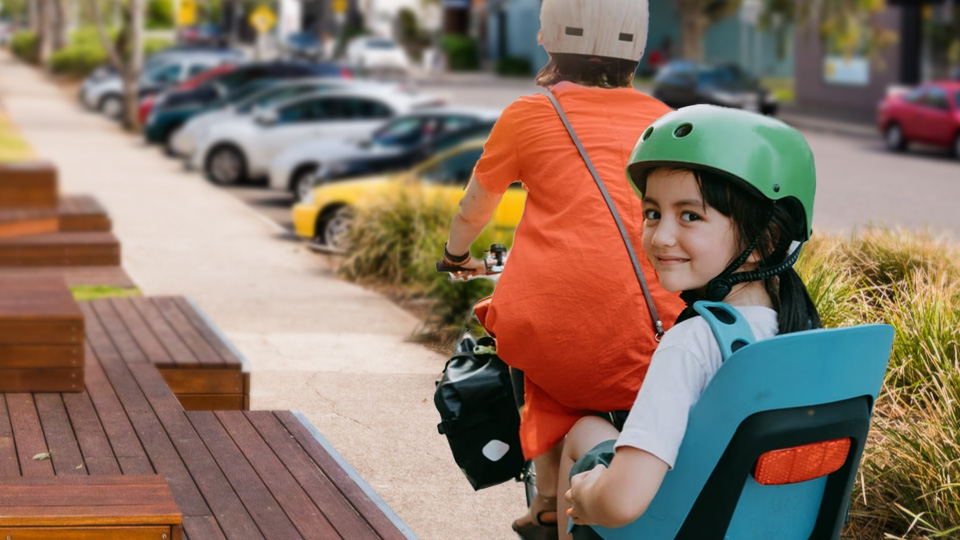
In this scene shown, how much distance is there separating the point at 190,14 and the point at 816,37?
19.1m

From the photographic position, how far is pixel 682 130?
2.55m

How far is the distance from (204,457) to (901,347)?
2669mm

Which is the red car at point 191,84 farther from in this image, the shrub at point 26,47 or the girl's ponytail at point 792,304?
the shrub at point 26,47

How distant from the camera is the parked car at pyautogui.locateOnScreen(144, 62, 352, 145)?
26.7 m

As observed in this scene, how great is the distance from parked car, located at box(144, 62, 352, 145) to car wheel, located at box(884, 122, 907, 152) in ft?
34.9

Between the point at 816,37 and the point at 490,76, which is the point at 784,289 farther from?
the point at 490,76

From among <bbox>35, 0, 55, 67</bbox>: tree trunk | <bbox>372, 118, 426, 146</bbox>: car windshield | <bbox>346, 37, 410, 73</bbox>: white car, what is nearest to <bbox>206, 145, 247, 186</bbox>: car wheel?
<bbox>372, 118, 426, 146</bbox>: car windshield

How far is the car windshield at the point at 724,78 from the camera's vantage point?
32875 millimetres

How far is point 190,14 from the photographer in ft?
137

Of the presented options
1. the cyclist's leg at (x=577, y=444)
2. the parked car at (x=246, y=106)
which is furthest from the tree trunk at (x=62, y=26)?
the cyclist's leg at (x=577, y=444)

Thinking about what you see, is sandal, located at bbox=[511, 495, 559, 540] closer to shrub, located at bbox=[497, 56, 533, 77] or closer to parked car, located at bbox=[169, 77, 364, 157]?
parked car, located at bbox=[169, 77, 364, 157]

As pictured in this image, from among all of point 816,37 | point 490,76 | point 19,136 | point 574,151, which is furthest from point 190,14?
point 574,151

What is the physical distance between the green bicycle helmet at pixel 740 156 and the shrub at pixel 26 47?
225 feet

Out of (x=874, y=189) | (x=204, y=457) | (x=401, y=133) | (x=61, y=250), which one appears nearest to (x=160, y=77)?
(x=401, y=133)
